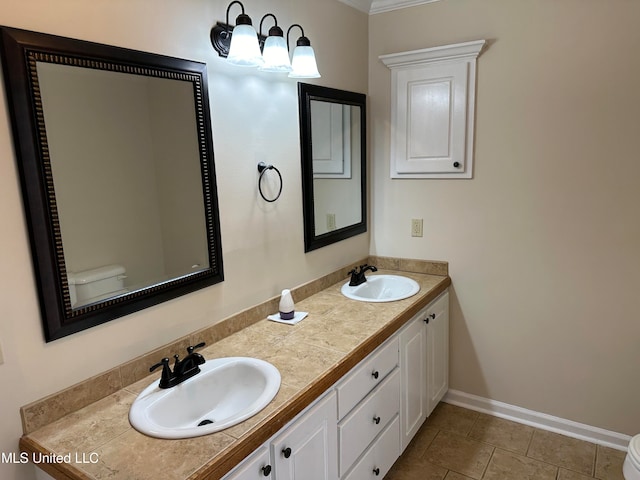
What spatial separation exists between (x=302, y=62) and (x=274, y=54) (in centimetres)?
18

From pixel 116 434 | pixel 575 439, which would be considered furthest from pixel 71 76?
pixel 575 439

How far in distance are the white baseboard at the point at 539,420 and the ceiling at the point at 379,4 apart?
2.33 metres

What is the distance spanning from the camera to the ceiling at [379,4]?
2.52 metres

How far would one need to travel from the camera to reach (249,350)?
173 cm

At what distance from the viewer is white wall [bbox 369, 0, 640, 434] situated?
7.07 feet

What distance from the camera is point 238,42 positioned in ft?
5.37

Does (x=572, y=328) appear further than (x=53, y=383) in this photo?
Yes

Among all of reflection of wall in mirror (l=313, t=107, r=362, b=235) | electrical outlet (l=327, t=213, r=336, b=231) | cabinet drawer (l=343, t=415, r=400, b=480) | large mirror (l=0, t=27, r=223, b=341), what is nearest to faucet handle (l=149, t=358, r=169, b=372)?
large mirror (l=0, t=27, r=223, b=341)

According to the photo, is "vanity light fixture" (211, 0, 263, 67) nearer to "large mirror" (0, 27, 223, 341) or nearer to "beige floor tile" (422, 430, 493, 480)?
"large mirror" (0, 27, 223, 341)

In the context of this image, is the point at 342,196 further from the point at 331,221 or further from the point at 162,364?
the point at 162,364

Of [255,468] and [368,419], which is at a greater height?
[255,468]

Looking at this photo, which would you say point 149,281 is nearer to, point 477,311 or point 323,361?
point 323,361

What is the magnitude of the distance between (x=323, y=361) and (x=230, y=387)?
0.34m

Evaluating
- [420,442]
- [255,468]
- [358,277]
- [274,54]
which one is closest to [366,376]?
[255,468]
